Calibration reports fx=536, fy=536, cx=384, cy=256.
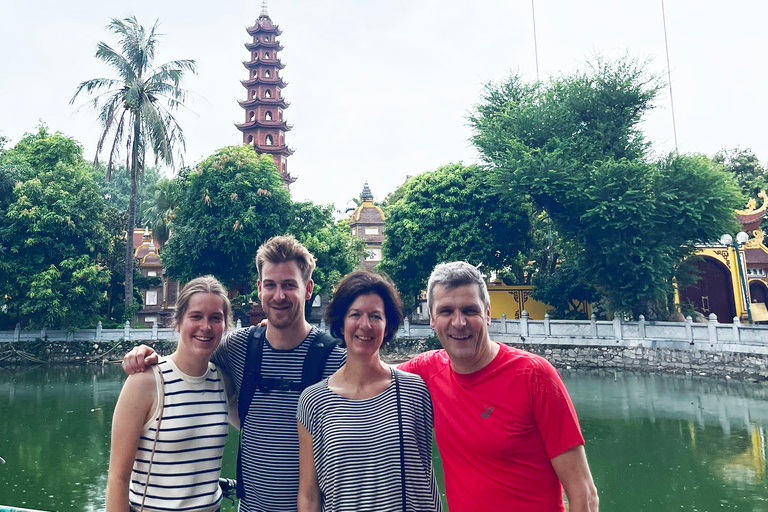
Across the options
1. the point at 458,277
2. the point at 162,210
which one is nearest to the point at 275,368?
the point at 458,277

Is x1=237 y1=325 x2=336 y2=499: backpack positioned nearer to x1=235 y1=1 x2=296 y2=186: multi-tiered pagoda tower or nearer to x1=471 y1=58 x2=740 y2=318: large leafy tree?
x1=471 y1=58 x2=740 y2=318: large leafy tree

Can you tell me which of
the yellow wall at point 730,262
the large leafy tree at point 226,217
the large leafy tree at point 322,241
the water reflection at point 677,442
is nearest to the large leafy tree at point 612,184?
the yellow wall at point 730,262

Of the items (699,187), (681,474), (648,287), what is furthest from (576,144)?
(681,474)

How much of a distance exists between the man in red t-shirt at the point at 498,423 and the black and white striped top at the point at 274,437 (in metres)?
0.56

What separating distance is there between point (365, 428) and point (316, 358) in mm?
515

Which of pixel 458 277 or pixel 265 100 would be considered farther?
pixel 265 100

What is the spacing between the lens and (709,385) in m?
13.0

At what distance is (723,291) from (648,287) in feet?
21.1

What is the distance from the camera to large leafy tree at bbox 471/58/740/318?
16328mm

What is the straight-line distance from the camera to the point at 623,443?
27.2ft

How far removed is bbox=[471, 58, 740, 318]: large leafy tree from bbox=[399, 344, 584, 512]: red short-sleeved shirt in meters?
15.5

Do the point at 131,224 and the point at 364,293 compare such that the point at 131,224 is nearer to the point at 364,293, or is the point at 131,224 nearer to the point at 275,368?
the point at 275,368

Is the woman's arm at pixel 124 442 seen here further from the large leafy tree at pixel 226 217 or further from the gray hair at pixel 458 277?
the large leafy tree at pixel 226 217

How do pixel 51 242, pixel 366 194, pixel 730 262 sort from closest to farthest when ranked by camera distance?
pixel 51 242 → pixel 730 262 → pixel 366 194
